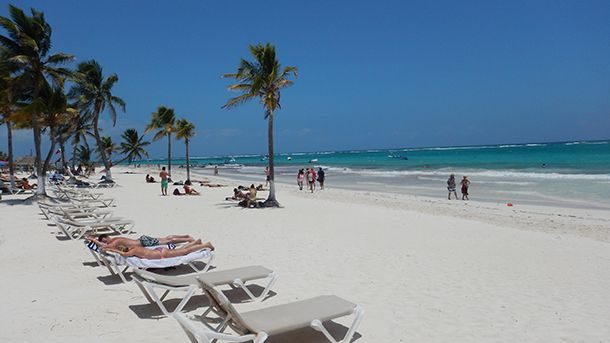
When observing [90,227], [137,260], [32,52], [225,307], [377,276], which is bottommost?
[377,276]

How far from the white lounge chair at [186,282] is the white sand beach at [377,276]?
177 millimetres

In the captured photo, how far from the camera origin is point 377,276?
6258mm

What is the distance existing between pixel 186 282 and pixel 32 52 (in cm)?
1592

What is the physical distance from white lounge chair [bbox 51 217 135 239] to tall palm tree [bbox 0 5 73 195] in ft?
31.2

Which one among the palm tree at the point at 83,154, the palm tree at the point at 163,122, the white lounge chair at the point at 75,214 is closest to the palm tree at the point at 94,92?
the palm tree at the point at 163,122

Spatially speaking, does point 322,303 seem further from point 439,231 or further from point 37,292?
point 439,231

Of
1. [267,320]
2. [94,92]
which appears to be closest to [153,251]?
[267,320]

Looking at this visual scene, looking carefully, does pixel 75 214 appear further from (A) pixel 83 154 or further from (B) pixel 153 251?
(A) pixel 83 154

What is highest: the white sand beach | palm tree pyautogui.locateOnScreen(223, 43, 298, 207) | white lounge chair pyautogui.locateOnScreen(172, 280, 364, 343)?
palm tree pyautogui.locateOnScreen(223, 43, 298, 207)

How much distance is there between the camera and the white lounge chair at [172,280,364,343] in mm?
3404

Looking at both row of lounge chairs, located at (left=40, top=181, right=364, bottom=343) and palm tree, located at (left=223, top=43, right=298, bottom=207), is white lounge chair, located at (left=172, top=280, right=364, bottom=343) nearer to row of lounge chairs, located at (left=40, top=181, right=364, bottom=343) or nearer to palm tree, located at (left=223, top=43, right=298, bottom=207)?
row of lounge chairs, located at (left=40, top=181, right=364, bottom=343)

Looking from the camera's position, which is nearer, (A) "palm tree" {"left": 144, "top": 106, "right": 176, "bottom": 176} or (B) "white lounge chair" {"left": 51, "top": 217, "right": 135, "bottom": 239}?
(B) "white lounge chair" {"left": 51, "top": 217, "right": 135, "bottom": 239}

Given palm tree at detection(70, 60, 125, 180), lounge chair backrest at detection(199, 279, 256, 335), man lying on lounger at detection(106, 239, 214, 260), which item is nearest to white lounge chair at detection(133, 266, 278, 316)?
lounge chair backrest at detection(199, 279, 256, 335)

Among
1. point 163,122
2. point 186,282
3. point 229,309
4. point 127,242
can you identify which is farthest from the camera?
point 163,122
